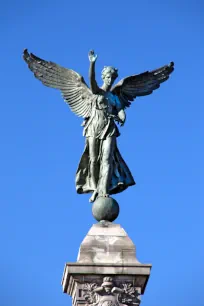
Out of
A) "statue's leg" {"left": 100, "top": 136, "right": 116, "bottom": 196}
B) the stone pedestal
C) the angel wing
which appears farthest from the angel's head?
the stone pedestal

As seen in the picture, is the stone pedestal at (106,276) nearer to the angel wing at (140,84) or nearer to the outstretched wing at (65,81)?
the outstretched wing at (65,81)

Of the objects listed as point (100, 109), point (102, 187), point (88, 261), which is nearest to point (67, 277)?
point (88, 261)

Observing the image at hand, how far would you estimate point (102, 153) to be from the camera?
26.0 meters

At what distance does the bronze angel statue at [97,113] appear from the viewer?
1019 inches

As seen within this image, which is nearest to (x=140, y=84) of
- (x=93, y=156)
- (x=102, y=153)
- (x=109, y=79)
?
(x=109, y=79)

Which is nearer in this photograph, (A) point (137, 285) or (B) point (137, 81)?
(A) point (137, 285)

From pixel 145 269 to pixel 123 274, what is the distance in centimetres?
48

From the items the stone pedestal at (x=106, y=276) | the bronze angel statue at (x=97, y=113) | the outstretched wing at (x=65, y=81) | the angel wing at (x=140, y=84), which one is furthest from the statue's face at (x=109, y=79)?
the stone pedestal at (x=106, y=276)

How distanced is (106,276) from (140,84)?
5.07 metres

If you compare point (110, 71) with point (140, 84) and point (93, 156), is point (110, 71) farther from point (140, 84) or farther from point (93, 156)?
point (93, 156)

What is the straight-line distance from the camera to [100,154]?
26000 millimetres

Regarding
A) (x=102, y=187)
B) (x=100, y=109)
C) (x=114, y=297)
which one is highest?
(x=100, y=109)

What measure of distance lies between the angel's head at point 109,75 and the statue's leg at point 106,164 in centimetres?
130

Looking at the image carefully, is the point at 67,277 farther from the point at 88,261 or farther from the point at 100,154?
the point at 100,154
